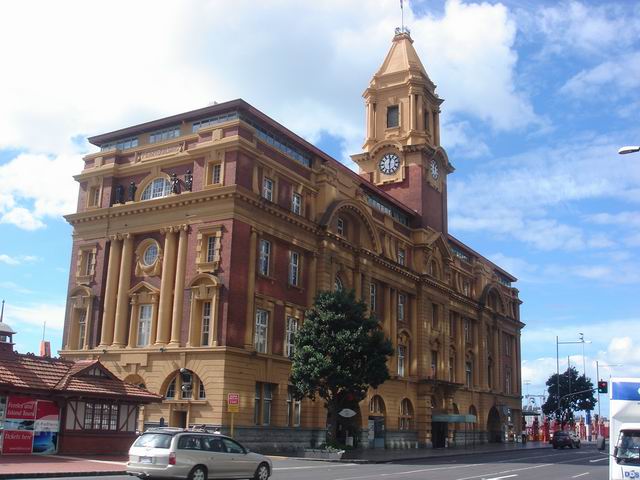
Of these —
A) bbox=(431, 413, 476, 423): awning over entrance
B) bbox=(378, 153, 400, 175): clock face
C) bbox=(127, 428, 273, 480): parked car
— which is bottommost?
bbox=(127, 428, 273, 480): parked car

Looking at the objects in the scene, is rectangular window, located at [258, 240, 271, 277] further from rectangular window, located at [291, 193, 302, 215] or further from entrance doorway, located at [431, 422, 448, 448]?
entrance doorway, located at [431, 422, 448, 448]

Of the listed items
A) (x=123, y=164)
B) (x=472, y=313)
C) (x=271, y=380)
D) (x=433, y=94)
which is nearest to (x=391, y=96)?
(x=433, y=94)

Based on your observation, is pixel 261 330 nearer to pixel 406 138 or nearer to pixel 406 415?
pixel 406 415

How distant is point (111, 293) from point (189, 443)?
26831 millimetres

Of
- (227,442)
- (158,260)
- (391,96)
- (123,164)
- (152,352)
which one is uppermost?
(391,96)

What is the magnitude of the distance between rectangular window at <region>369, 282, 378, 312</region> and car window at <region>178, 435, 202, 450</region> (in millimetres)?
34162

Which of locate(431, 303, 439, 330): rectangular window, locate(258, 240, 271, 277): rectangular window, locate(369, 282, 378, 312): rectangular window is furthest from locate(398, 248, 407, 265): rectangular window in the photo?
locate(258, 240, 271, 277): rectangular window

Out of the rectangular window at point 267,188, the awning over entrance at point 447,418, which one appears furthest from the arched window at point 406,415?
the rectangular window at point 267,188

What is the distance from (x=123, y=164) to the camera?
4744 centimetres

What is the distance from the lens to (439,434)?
204 feet

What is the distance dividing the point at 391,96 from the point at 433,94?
13.6 feet

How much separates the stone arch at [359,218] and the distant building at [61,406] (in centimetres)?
1911

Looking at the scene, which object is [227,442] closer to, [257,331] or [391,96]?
[257,331]

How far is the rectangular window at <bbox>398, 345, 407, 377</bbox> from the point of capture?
57781 mm
